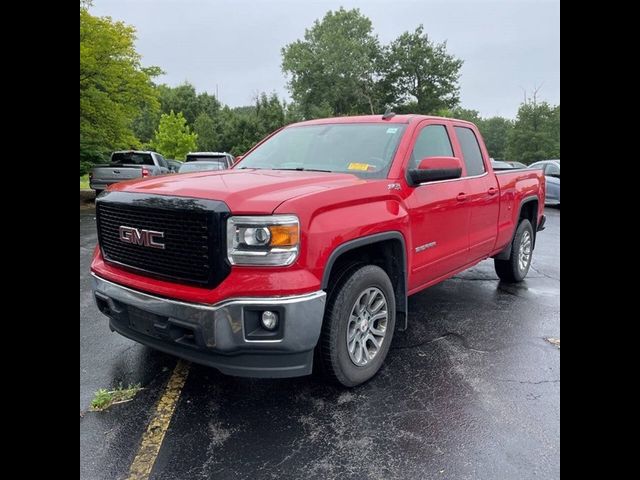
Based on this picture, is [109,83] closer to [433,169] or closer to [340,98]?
[433,169]

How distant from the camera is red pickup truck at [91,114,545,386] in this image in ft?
8.93

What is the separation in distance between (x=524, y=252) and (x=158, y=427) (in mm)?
5257

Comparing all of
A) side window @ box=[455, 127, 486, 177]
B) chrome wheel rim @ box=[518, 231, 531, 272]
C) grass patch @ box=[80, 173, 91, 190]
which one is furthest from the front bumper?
grass patch @ box=[80, 173, 91, 190]

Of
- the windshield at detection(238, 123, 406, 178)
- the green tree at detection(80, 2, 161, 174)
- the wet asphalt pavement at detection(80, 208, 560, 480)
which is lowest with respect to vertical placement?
the wet asphalt pavement at detection(80, 208, 560, 480)

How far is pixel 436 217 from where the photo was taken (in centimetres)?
403

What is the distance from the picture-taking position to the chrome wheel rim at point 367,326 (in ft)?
10.9

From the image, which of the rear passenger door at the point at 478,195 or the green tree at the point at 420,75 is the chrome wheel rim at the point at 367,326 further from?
the green tree at the point at 420,75

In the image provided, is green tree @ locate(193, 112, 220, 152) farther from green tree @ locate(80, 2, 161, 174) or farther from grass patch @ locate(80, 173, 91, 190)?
green tree @ locate(80, 2, 161, 174)

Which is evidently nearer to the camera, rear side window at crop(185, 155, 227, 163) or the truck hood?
the truck hood

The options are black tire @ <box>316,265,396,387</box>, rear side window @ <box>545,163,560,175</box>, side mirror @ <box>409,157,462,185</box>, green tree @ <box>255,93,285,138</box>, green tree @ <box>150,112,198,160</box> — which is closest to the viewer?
black tire @ <box>316,265,396,387</box>

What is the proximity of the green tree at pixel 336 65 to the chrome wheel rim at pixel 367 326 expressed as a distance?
156 ft

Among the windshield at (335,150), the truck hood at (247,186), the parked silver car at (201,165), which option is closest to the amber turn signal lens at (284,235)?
the truck hood at (247,186)

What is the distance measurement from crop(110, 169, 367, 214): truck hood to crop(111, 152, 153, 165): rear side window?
14.6m
